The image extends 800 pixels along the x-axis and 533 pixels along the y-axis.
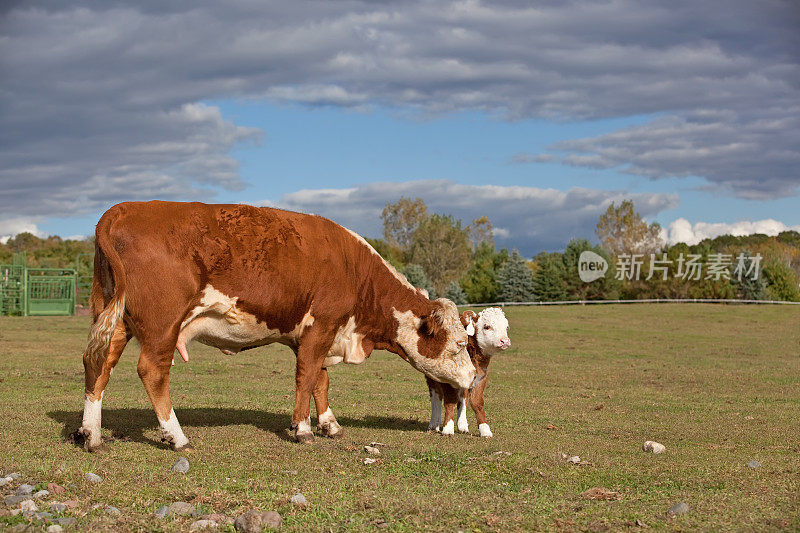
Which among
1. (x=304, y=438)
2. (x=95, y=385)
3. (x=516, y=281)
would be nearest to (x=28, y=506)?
(x=95, y=385)

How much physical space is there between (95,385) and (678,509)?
5.93m

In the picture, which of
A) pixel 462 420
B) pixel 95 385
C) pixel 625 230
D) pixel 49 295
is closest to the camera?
pixel 95 385

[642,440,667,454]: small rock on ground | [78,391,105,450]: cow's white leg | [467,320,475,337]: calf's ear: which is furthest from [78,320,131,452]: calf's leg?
[642,440,667,454]: small rock on ground

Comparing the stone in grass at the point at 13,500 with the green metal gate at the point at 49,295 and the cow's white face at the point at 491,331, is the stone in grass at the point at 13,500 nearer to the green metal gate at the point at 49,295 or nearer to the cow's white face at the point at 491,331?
the cow's white face at the point at 491,331

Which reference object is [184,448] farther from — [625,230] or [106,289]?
[625,230]

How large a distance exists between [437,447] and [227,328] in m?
2.68

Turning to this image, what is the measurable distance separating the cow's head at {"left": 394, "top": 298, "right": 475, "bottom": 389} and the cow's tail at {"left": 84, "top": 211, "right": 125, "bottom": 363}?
337 centimetres

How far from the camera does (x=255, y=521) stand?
5.70 metres

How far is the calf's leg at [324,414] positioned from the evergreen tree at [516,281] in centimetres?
4749

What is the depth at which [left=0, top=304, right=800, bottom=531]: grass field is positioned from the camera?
616 cm

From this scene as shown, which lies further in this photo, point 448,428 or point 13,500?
point 448,428

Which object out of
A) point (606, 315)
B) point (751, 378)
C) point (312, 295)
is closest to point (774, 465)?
point (312, 295)

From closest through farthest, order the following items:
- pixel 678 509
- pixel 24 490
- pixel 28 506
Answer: pixel 28 506 < pixel 678 509 < pixel 24 490

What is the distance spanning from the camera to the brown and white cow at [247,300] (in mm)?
8336
